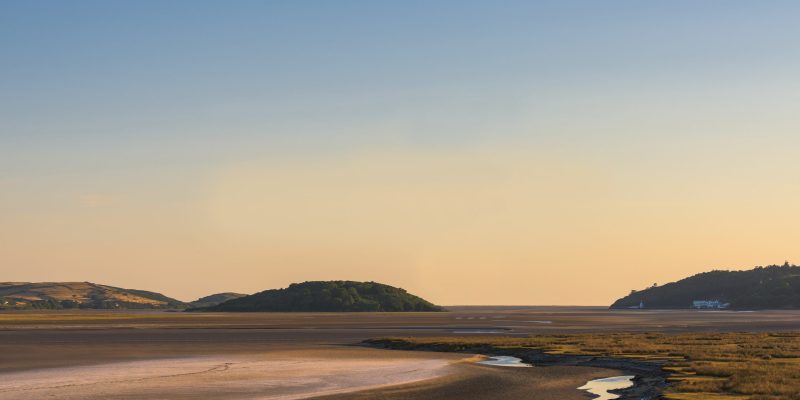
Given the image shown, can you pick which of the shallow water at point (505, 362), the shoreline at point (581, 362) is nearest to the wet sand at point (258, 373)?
the shoreline at point (581, 362)

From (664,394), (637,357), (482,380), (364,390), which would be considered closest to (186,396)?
(364,390)

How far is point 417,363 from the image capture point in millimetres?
78500

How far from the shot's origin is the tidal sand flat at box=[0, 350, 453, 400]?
2148 inches

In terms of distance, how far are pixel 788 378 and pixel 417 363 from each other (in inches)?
1178

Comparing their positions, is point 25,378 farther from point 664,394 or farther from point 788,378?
point 788,378

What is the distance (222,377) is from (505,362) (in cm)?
2455

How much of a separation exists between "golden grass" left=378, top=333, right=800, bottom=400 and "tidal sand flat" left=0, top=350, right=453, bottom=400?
15.7m

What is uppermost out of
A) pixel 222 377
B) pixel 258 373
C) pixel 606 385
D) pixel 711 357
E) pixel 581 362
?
pixel 711 357

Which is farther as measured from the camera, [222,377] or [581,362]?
[581,362]

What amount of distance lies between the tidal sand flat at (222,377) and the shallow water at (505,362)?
3.35m

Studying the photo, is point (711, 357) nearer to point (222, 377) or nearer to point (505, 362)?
point (505, 362)

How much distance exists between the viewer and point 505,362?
7919cm

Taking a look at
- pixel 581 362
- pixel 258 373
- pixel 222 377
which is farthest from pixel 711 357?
pixel 222 377

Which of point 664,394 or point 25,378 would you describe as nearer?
point 664,394
